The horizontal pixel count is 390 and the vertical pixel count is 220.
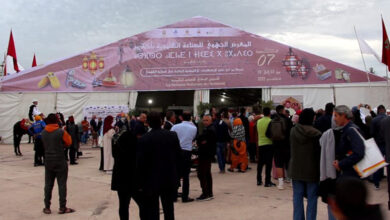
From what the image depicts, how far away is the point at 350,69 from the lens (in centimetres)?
1766

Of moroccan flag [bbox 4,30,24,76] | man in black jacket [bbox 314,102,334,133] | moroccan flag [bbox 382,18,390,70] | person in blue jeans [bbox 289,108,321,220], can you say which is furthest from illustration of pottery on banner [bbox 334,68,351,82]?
moroccan flag [bbox 4,30,24,76]

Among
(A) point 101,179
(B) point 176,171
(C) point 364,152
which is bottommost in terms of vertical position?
(A) point 101,179

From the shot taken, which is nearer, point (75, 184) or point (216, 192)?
point (216, 192)

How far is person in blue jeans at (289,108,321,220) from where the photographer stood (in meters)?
4.32

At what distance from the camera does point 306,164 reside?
4.34 m

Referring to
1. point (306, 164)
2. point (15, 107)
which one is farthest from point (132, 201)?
point (15, 107)

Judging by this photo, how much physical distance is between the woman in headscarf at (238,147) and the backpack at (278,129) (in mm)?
2279

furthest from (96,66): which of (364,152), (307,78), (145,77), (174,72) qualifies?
(364,152)

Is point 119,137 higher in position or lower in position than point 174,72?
lower

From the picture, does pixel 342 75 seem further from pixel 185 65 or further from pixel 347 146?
pixel 347 146

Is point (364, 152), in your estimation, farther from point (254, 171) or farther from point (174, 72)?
point (174, 72)

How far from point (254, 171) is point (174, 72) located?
32.9ft

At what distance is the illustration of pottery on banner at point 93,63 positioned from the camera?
62.1 ft

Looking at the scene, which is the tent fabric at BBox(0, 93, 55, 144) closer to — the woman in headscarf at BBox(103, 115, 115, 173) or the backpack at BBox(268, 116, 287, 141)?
the woman in headscarf at BBox(103, 115, 115, 173)
